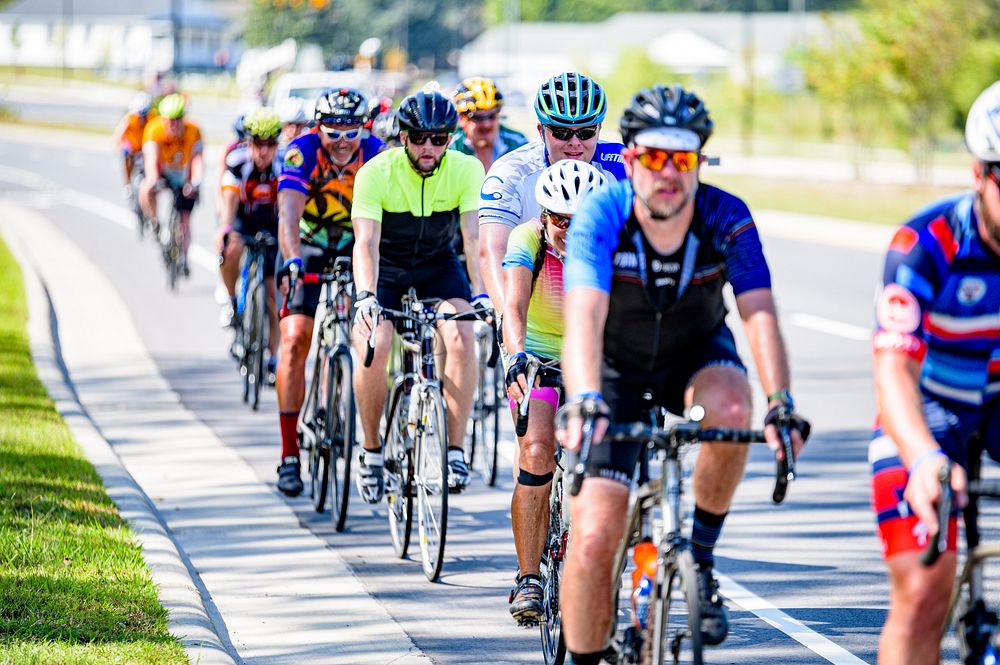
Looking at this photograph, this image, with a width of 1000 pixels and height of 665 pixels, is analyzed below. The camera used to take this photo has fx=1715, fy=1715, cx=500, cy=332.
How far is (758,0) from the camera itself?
5527 inches

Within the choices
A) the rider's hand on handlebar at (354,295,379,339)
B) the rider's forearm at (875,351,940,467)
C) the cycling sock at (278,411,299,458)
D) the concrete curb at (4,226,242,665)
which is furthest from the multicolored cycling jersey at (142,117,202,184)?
the rider's forearm at (875,351,940,467)

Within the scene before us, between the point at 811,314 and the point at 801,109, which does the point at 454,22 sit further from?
the point at 811,314

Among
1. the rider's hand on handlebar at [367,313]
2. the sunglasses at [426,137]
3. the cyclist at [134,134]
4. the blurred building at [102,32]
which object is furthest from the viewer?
the blurred building at [102,32]

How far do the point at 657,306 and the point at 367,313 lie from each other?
2.84m

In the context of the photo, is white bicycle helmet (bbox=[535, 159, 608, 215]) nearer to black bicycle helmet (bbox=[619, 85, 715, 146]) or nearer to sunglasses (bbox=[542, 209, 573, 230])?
sunglasses (bbox=[542, 209, 573, 230])

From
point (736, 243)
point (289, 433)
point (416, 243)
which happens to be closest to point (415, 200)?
point (416, 243)

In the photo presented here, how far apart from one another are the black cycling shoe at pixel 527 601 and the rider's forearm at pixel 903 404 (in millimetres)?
2332

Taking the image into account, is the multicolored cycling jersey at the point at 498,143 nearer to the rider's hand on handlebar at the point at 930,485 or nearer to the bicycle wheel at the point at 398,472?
the bicycle wheel at the point at 398,472

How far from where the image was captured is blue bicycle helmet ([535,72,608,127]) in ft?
22.4

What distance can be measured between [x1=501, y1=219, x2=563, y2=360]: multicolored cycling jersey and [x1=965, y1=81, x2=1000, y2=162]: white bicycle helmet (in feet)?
7.91

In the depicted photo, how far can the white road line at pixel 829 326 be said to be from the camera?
51.6 feet

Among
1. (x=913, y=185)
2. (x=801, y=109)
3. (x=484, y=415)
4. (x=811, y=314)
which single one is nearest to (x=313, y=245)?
(x=484, y=415)

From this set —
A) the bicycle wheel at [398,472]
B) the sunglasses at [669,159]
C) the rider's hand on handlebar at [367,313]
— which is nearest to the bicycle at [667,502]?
the sunglasses at [669,159]

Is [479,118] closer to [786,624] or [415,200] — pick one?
[415,200]
